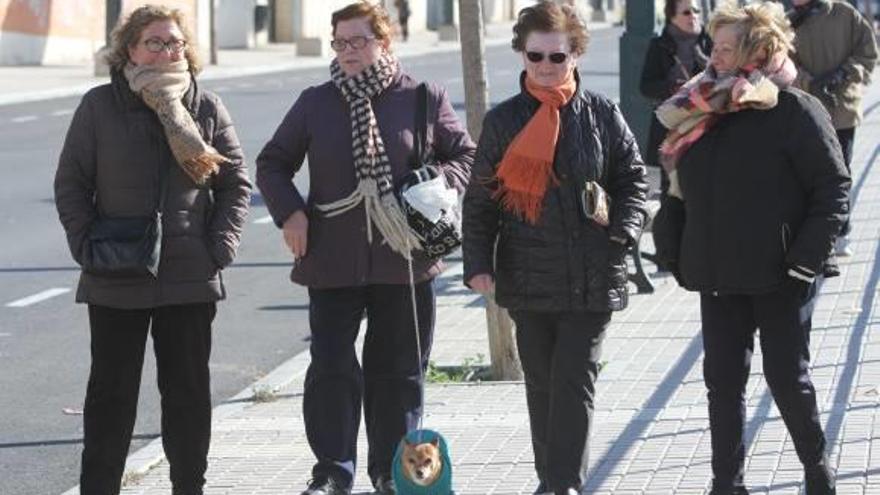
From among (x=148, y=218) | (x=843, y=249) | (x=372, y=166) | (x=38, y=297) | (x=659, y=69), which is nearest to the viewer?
(x=148, y=218)

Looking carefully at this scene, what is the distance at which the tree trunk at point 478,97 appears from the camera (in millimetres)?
9906

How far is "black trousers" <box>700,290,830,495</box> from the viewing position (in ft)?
22.7

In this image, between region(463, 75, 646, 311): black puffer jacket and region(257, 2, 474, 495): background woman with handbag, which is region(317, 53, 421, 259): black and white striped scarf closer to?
region(257, 2, 474, 495): background woman with handbag

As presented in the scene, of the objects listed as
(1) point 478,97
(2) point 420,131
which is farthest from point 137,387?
(1) point 478,97

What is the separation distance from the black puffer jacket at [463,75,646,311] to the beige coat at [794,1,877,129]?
5.28m

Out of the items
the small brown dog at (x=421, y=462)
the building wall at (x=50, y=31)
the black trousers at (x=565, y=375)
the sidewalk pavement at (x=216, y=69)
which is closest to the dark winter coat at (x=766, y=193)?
the black trousers at (x=565, y=375)

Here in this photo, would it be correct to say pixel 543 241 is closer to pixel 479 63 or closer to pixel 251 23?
pixel 479 63

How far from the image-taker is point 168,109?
684 cm

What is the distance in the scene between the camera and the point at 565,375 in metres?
7.02

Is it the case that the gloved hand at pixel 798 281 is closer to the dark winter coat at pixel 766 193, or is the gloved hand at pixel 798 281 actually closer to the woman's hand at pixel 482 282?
the dark winter coat at pixel 766 193

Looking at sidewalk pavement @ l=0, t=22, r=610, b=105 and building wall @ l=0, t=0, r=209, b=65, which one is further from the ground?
building wall @ l=0, t=0, r=209, b=65

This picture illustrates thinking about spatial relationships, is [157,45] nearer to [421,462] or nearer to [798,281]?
[421,462]

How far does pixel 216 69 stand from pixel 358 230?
40.5 m

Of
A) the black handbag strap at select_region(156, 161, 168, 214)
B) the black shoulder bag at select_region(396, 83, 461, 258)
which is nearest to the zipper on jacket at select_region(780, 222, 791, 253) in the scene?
the black shoulder bag at select_region(396, 83, 461, 258)
